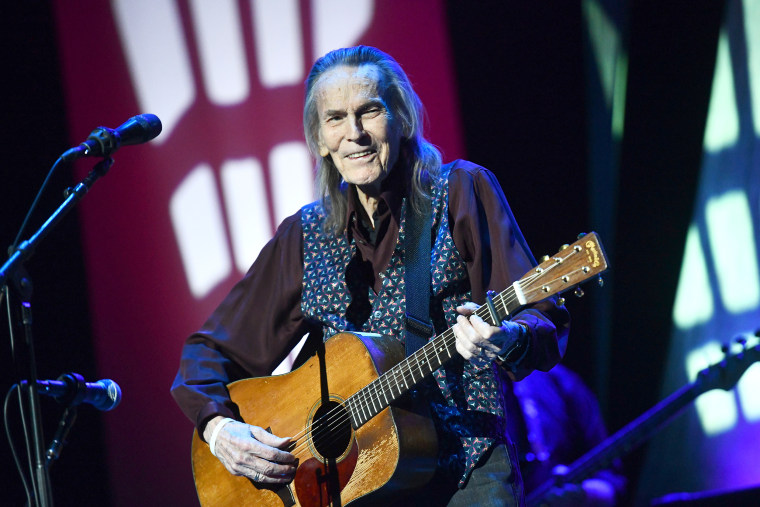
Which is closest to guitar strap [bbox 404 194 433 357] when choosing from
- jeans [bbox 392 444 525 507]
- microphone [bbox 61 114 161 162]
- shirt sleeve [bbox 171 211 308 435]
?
jeans [bbox 392 444 525 507]

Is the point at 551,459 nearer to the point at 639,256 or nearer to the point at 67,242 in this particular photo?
the point at 639,256

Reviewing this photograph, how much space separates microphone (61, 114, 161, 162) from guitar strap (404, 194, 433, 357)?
968 mm

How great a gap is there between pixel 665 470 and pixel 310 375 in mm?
2404

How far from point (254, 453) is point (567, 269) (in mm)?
1361

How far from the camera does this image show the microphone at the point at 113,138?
223 centimetres

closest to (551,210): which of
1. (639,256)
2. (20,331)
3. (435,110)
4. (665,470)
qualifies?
(639,256)

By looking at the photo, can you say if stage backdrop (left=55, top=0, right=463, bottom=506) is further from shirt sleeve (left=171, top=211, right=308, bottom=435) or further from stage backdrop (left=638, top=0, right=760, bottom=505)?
stage backdrop (left=638, top=0, right=760, bottom=505)

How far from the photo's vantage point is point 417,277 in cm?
259

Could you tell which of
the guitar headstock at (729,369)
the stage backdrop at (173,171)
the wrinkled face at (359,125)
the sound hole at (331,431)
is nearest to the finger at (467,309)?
the sound hole at (331,431)

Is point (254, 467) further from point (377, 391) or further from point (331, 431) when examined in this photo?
point (377, 391)

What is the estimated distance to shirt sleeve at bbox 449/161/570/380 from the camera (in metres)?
2.26

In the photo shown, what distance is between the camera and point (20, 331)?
210cm

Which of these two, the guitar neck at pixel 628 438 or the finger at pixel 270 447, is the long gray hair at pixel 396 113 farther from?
the guitar neck at pixel 628 438

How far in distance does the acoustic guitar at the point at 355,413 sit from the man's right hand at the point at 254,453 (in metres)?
0.05
